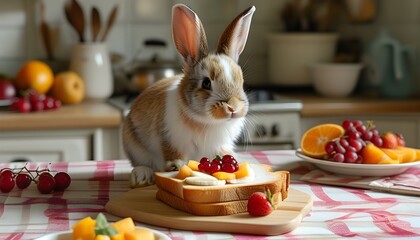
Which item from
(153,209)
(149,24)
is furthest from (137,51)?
(153,209)

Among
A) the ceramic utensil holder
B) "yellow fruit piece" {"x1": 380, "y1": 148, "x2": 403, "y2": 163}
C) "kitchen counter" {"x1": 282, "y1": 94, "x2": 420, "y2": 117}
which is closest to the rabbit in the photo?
"yellow fruit piece" {"x1": 380, "y1": 148, "x2": 403, "y2": 163}

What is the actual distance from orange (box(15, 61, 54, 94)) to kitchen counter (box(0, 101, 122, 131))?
0.24 meters

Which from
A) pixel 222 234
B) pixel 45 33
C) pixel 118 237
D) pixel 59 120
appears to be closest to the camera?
pixel 118 237

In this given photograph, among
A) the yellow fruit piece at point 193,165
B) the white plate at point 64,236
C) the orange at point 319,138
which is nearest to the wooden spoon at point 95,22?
the orange at point 319,138

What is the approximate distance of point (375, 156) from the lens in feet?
5.65

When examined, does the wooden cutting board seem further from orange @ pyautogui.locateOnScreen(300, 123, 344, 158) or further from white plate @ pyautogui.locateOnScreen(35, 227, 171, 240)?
orange @ pyautogui.locateOnScreen(300, 123, 344, 158)

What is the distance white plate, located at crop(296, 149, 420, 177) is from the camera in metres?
1.71

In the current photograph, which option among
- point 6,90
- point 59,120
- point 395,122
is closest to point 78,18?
point 6,90

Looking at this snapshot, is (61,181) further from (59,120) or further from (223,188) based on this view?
(59,120)

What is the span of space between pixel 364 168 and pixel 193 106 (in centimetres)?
43

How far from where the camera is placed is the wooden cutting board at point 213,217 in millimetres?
1318

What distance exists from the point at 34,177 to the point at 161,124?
318mm

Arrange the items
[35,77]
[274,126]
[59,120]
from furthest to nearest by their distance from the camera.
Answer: [35,77]
[274,126]
[59,120]

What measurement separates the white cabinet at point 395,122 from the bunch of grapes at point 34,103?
99cm
